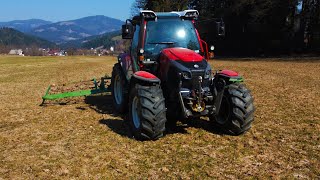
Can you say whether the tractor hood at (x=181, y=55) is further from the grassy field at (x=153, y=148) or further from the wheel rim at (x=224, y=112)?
the grassy field at (x=153, y=148)

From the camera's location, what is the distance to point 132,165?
5258mm

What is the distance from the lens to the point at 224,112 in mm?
6797

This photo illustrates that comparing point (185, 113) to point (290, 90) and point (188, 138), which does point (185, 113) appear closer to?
point (188, 138)

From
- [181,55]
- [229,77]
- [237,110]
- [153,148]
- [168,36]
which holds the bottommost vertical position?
[153,148]

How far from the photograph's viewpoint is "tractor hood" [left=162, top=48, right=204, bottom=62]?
651 centimetres

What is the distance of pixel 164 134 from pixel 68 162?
76.4 inches

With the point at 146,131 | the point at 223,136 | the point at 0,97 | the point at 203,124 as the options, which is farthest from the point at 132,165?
the point at 0,97

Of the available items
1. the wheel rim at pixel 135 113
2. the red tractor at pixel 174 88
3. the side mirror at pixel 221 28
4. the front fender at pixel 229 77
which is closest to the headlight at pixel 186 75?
the red tractor at pixel 174 88

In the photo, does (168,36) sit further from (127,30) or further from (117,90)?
(117,90)

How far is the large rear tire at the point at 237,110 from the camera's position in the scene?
6316mm

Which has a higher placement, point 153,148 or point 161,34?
point 161,34

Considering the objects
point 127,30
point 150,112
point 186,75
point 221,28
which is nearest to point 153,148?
point 150,112

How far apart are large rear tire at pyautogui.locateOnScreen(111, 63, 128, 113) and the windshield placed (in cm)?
128

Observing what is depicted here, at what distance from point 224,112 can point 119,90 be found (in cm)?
334
